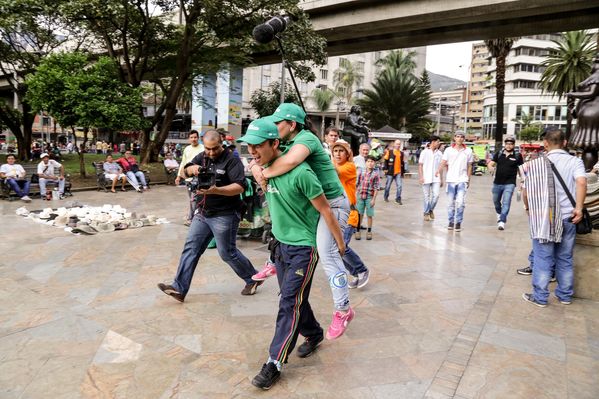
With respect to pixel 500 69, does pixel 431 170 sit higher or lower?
lower

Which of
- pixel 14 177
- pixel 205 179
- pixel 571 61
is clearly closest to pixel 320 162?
pixel 205 179

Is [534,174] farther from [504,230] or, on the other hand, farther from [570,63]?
[570,63]

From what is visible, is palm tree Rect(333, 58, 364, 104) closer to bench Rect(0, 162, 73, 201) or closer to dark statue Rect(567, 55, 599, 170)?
bench Rect(0, 162, 73, 201)

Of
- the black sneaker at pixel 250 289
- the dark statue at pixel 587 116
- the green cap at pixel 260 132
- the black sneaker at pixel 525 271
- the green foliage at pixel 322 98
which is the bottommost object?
the black sneaker at pixel 250 289

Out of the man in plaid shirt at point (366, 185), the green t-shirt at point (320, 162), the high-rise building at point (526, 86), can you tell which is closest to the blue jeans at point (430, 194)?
the man in plaid shirt at point (366, 185)

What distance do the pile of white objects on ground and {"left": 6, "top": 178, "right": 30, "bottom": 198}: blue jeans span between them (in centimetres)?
282

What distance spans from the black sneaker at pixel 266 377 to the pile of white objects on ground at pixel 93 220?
5837mm

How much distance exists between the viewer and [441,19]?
67.1ft

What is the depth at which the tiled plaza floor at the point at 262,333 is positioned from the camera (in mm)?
2971

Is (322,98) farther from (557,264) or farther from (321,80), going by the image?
(557,264)

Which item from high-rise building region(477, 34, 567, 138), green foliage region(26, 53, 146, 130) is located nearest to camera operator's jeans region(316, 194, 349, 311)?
green foliage region(26, 53, 146, 130)

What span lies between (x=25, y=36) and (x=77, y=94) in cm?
1103

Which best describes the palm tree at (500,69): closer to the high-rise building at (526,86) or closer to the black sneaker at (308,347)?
the black sneaker at (308,347)

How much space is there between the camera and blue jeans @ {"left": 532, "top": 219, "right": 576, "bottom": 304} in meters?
4.41
